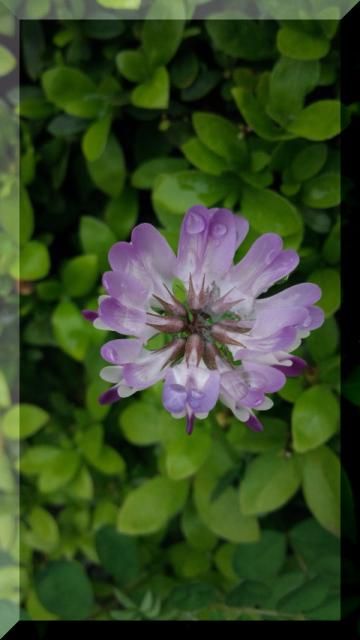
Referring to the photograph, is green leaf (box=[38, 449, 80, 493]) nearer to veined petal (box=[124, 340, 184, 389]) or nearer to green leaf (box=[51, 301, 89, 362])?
green leaf (box=[51, 301, 89, 362])

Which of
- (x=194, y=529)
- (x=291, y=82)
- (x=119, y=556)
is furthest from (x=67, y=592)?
(x=291, y=82)

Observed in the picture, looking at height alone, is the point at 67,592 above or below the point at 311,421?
below

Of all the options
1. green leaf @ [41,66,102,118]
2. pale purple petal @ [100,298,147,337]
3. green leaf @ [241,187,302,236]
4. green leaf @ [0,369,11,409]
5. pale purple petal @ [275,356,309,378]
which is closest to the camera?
Result: pale purple petal @ [100,298,147,337]

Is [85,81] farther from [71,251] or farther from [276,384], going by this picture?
[276,384]

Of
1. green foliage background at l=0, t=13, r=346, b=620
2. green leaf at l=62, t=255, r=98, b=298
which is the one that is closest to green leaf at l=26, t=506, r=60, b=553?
green foliage background at l=0, t=13, r=346, b=620

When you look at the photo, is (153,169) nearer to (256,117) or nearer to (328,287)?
(256,117)

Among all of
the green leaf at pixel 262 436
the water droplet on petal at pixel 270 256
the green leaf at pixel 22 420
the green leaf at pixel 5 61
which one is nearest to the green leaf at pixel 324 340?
the green leaf at pixel 262 436
